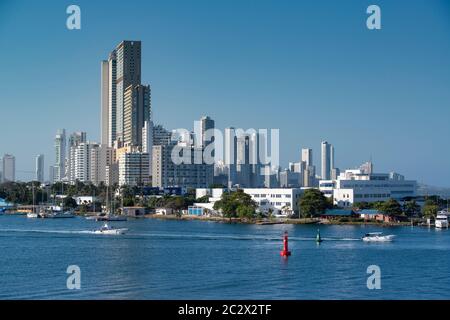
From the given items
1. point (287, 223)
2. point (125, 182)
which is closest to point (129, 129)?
point (125, 182)

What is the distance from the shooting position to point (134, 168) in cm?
2652

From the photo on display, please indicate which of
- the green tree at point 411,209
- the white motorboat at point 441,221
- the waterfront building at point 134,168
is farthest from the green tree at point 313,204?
the waterfront building at point 134,168

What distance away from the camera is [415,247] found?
8.45 meters

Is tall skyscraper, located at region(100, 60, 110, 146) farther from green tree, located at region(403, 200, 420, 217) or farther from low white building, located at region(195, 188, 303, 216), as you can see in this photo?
green tree, located at region(403, 200, 420, 217)

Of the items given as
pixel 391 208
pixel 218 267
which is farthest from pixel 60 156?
pixel 218 267

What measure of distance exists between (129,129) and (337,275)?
26595 mm

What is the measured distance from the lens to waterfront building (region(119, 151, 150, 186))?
26.4 meters

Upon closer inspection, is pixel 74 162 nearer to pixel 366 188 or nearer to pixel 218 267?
pixel 366 188

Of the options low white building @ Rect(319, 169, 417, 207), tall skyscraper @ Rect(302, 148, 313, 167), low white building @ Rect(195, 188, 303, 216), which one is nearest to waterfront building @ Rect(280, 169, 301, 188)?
tall skyscraper @ Rect(302, 148, 313, 167)

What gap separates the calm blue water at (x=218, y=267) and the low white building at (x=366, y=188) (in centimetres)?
560

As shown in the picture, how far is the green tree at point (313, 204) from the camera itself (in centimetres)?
1408

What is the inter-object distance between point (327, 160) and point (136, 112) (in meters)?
11.1
